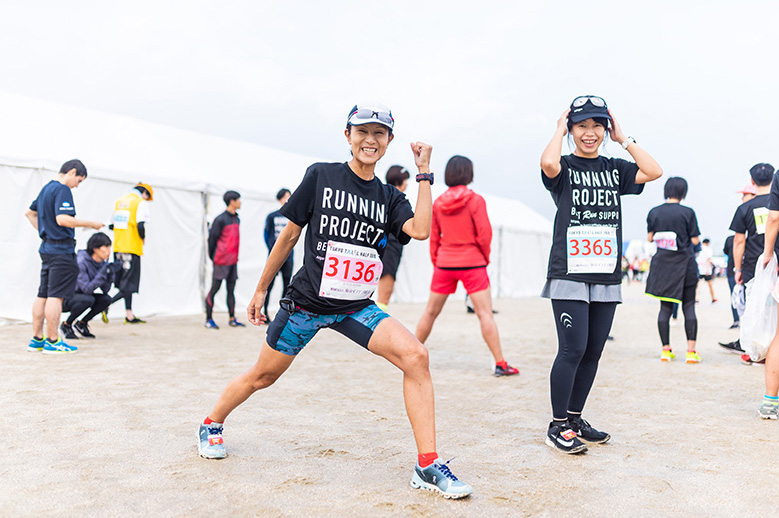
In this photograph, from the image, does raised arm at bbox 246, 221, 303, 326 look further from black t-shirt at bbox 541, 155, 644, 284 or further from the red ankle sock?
black t-shirt at bbox 541, 155, 644, 284

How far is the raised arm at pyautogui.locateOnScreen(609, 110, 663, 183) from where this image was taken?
10.7 ft

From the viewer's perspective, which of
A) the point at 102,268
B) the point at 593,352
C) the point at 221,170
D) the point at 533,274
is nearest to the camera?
the point at 593,352

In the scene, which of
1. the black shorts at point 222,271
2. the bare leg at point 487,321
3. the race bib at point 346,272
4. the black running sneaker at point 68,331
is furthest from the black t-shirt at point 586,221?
the black shorts at point 222,271

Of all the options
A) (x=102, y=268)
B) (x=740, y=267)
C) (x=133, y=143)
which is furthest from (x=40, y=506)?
(x=133, y=143)

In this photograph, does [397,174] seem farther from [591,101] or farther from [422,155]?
[422,155]

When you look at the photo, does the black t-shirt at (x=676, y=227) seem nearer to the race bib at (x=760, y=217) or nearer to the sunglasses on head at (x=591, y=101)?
the race bib at (x=760, y=217)

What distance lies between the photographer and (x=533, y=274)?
20.4 m

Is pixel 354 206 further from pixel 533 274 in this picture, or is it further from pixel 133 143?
pixel 533 274

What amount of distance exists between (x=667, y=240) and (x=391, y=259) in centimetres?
298

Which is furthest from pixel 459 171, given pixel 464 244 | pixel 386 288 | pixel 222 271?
pixel 222 271

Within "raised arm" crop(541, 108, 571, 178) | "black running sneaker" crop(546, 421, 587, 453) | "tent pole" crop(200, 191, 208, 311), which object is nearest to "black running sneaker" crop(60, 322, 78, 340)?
"tent pole" crop(200, 191, 208, 311)

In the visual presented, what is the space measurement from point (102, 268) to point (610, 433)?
5.87 m

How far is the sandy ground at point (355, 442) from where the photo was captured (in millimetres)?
2416

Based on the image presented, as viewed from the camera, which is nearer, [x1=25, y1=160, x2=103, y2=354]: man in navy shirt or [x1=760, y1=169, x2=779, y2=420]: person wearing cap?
[x1=760, y1=169, x2=779, y2=420]: person wearing cap
